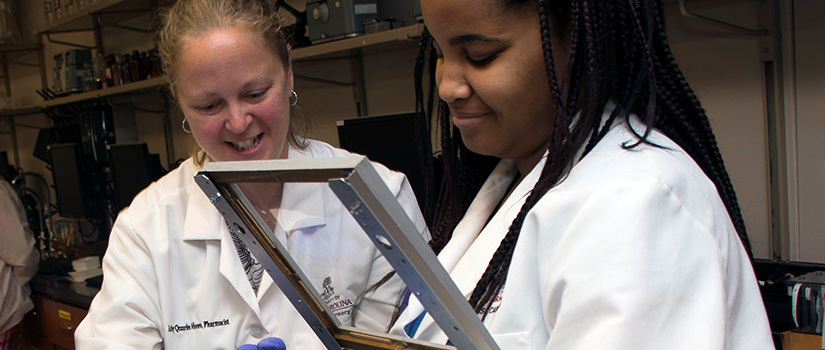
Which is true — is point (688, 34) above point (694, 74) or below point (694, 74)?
above

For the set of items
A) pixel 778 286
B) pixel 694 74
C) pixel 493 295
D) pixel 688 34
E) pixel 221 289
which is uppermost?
pixel 688 34

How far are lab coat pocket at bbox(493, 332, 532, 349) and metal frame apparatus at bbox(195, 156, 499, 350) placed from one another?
7 cm

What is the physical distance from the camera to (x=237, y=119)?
1236 mm

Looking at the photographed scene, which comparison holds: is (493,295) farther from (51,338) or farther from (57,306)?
(51,338)

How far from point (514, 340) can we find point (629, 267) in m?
0.16

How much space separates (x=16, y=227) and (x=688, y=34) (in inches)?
119

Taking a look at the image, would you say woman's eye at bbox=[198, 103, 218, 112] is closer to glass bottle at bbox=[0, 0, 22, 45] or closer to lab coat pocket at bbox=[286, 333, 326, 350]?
lab coat pocket at bbox=[286, 333, 326, 350]

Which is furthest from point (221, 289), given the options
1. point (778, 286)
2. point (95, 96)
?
point (95, 96)

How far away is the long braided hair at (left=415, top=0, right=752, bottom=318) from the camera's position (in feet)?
2.16

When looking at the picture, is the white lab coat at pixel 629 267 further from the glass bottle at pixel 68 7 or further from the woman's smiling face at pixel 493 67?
the glass bottle at pixel 68 7

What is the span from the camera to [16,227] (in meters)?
2.99

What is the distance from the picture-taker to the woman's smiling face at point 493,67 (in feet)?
2.17

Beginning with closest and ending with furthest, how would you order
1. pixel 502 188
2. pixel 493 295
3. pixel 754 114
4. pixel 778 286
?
pixel 493 295
pixel 502 188
pixel 778 286
pixel 754 114

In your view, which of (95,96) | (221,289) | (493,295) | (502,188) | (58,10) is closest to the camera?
(493,295)
